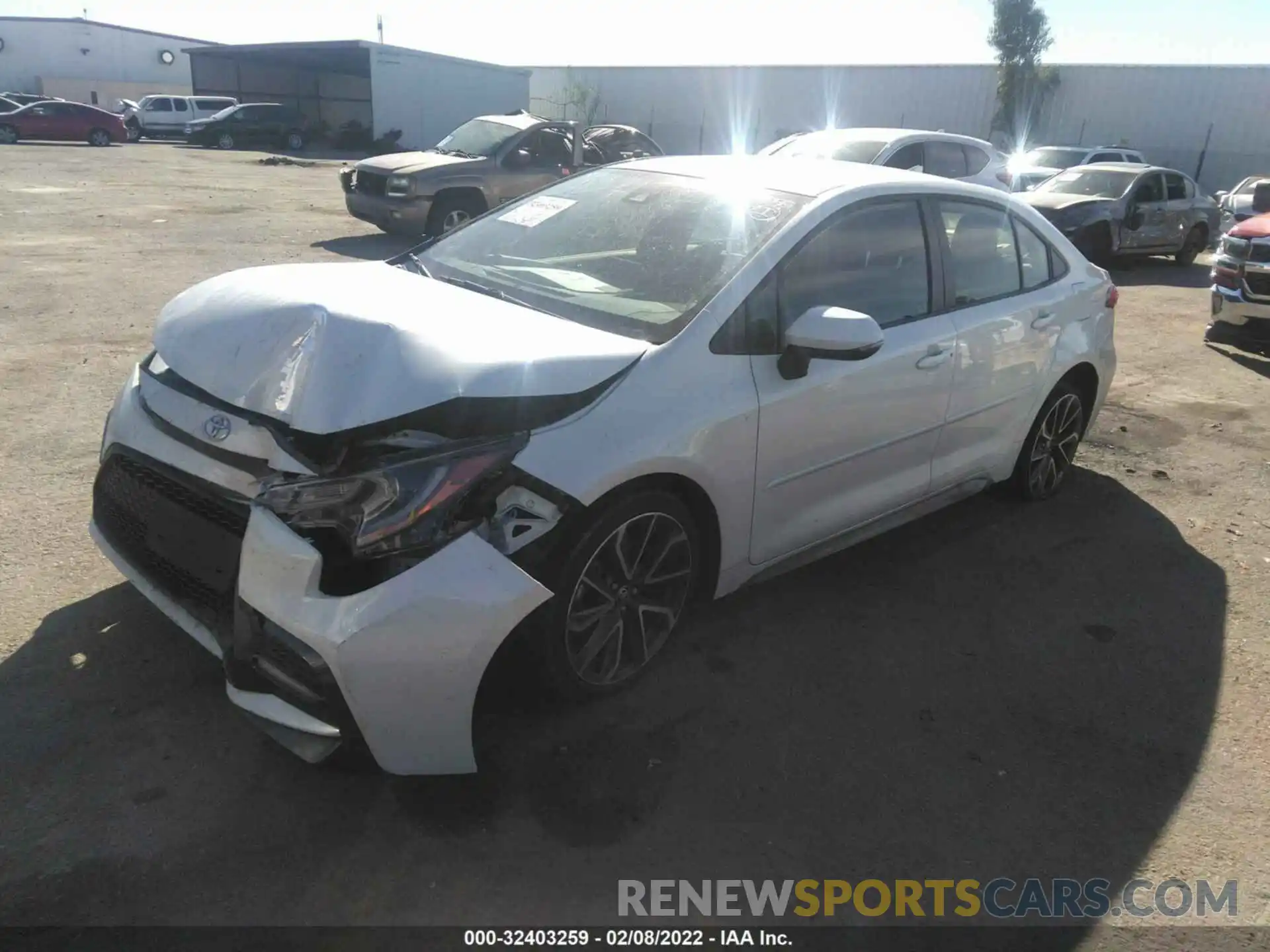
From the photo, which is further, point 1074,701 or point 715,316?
point 1074,701

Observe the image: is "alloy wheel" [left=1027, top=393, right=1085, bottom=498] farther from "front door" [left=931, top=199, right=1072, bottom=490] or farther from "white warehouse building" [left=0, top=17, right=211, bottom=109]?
"white warehouse building" [left=0, top=17, right=211, bottom=109]

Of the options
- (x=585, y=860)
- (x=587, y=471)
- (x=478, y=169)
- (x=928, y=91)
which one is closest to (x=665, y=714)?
(x=585, y=860)

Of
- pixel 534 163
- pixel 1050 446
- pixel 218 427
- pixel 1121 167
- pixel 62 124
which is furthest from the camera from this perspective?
pixel 62 124

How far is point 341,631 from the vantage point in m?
2.31

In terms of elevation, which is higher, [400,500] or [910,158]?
[910,158]

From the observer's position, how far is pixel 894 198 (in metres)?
3.78

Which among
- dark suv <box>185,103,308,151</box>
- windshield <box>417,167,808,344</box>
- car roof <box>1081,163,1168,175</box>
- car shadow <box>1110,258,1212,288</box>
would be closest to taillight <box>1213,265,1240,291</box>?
car shadow <box>1110,258,1212,288</box>

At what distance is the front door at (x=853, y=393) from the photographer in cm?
327

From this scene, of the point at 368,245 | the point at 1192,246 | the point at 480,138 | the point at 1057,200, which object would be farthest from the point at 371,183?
the point at 1192,246

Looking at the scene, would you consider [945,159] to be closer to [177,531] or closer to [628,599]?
[628,599]

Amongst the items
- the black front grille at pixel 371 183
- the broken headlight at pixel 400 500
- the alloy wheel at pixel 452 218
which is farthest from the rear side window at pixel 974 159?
the broken headlight at pixel 400 500

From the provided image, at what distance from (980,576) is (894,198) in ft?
5.60

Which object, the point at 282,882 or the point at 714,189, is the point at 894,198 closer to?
the point at 714,189

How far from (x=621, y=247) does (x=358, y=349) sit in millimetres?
1365
